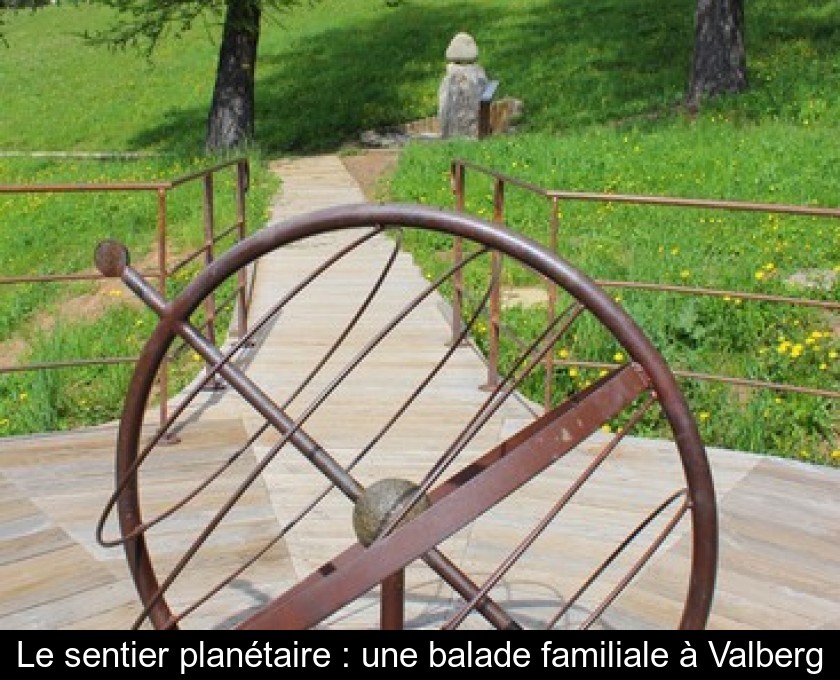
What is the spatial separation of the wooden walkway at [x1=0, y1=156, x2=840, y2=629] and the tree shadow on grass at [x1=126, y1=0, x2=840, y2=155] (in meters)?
11.2

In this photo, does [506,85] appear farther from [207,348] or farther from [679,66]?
[207,348]

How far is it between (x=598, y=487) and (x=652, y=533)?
20.1 inches

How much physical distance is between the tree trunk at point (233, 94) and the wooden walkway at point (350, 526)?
1102cm

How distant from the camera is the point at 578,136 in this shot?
15219mm

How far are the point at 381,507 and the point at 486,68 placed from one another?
65.2 feet

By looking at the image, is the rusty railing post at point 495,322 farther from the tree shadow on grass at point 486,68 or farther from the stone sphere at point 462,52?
the stone sphere at point 462,52

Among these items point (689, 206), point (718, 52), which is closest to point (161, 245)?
point (689, 206)

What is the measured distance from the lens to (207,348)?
116 inches

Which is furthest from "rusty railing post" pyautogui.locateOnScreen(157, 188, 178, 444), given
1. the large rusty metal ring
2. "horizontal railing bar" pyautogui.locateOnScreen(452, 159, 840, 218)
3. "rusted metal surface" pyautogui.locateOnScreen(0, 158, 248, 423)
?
the large rusty metal ring

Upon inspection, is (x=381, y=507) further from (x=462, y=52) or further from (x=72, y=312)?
(x=462, y=52)

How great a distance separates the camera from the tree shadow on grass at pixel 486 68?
62.0 feet

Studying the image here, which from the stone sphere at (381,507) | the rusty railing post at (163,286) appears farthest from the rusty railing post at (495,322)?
the stone sphere at (381,507)

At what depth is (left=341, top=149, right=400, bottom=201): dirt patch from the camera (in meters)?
14.8
